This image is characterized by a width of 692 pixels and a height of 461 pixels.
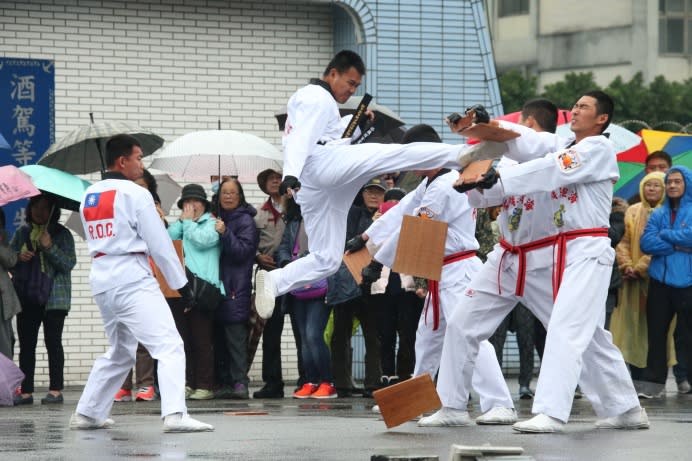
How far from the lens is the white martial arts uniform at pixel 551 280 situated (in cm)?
946

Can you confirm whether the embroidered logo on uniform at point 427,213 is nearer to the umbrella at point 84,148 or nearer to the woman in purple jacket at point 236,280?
the woman in purple jacket at point 236,280

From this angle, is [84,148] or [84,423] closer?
[84,423]

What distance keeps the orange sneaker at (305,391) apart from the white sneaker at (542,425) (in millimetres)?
5593

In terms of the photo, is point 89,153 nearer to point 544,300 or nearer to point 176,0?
point 176,0

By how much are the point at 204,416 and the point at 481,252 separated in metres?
3.89

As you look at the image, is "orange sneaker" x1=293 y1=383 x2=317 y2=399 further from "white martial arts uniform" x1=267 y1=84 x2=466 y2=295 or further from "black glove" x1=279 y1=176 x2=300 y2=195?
"black glove" x1=279 y1=176 x2=300 y2=195

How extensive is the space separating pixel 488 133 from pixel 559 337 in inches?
54.4

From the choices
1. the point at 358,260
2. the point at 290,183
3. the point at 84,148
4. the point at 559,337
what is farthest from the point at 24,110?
the point at 559,337

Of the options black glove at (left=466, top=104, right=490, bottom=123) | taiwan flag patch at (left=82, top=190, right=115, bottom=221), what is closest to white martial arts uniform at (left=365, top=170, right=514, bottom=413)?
black glove at (left=466, top=104, right=490, bottom=123)

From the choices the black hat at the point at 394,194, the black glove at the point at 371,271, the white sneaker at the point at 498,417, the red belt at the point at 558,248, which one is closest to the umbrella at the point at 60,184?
the black hat at the point at 394,194

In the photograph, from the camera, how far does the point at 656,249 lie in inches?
570

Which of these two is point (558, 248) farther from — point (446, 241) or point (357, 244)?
point (357, 244)

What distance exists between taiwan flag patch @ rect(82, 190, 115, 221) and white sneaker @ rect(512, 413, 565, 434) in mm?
3211

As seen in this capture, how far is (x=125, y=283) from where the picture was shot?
405 inches
